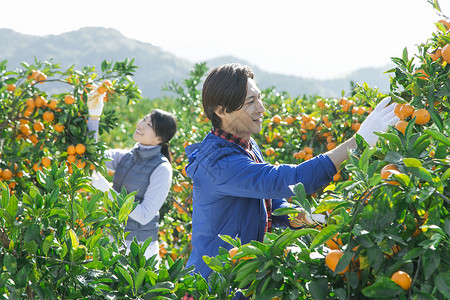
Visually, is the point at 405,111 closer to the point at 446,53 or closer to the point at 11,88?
the point at 446,53

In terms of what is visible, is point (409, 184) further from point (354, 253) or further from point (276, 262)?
point (276, 262)

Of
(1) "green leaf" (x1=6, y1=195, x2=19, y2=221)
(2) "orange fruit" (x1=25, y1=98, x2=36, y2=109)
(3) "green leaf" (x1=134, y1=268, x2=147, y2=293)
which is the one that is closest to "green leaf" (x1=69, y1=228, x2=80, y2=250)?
(1) "green leaf" (x1=6, y1=195, x2=19, y2=221)

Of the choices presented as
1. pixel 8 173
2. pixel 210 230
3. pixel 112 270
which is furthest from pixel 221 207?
pixel 8 173

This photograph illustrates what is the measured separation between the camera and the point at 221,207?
1.78 metres

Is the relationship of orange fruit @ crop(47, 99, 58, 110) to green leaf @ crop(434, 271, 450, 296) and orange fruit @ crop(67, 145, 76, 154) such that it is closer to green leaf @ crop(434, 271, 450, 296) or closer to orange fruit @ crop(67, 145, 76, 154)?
orange fruit @ crop(67, 145, 76, 154)

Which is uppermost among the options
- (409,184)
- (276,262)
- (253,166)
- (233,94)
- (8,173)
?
(233,94)

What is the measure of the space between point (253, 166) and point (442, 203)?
2.65 feet

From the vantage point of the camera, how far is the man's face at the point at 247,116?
6.20 ft

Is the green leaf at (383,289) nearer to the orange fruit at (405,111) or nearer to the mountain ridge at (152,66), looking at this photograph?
the orange fruit at (405,111)

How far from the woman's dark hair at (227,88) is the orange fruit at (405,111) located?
0.67 meters

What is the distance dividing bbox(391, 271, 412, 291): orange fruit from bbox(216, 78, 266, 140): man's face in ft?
3.57

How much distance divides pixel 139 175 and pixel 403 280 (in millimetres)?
2546

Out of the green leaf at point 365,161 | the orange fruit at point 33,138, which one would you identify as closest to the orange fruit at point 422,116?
the green leaf at point 365,161

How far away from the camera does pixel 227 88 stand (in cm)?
186
